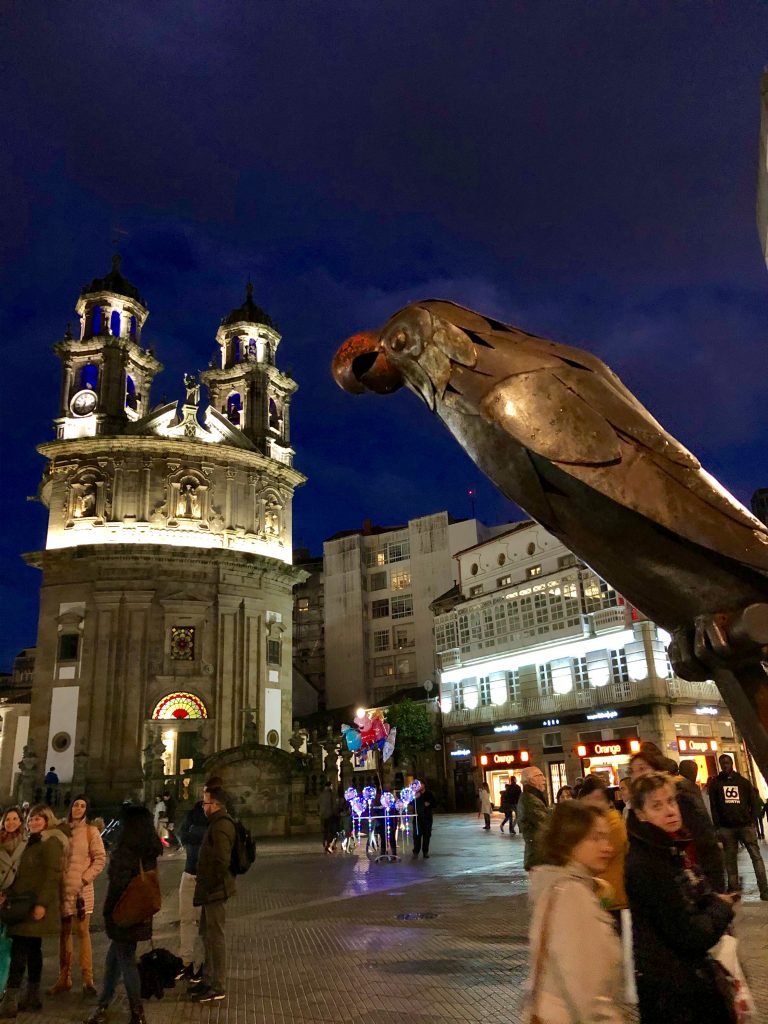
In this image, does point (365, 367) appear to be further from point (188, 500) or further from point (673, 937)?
point (188, 500)

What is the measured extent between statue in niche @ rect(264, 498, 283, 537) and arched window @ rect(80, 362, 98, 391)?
12785 millimetres

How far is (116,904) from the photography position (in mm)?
6273

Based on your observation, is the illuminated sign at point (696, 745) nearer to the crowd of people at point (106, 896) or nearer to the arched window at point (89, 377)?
the crowd of people at point (106, 896)

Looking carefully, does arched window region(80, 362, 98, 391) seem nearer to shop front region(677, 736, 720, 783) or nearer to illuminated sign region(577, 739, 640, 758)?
illuminated sign region(577, 739, 640, 758)

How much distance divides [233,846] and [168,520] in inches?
1513

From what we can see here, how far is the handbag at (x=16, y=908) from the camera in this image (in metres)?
6.61

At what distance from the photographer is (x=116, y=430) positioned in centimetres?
4606

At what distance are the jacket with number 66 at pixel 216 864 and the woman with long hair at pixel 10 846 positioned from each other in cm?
162

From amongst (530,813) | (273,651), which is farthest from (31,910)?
(273,651)

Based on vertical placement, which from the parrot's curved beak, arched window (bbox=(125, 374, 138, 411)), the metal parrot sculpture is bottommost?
the metal parrot sculpture

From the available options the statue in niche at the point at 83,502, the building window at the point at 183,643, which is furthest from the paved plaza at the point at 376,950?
the statue in niche at the point at 83,502

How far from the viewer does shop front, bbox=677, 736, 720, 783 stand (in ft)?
107

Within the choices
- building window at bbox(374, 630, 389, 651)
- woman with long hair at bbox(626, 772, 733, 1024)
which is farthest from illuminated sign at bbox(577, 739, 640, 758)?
woman with long hair at bbox(626, 772, 733, 1024)

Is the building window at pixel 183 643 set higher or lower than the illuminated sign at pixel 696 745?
higher
